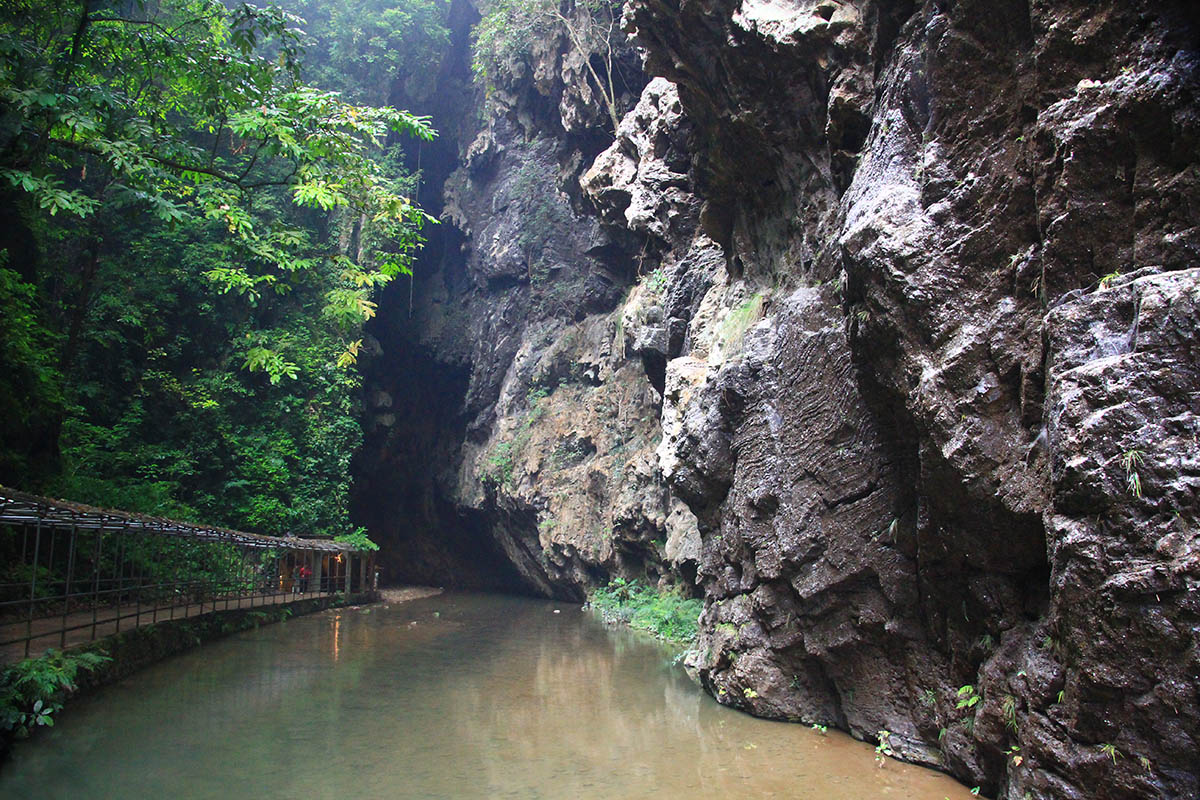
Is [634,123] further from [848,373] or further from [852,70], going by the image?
[848,373]

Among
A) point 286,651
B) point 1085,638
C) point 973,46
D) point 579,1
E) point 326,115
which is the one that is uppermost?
point 579,1

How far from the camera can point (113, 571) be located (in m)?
13.7

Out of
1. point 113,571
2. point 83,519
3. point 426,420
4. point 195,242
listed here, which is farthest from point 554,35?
point 83,519

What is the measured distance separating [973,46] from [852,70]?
2339 mm

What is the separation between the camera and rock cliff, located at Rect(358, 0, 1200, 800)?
4.56 meters

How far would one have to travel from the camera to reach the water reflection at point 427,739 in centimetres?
654

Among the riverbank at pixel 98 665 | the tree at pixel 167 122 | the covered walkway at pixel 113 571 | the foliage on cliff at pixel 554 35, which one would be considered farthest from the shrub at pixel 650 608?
the foliage on cliff at pixel 554 35

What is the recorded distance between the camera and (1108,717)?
465 cm

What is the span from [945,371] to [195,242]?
72.6ft

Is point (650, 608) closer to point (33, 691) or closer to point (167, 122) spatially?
point (33, 691)

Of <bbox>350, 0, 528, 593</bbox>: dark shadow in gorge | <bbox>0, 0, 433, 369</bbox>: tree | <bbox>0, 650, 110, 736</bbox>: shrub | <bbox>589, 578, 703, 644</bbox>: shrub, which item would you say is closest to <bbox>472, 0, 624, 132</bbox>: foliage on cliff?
<bbox>350, 0, 528, 593</bbox>: dark shadow in gorge

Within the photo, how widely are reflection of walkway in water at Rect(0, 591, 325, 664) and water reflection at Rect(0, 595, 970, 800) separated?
0.91m

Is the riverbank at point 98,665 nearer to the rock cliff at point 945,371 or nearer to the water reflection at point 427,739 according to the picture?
the water reflection at point 427,739

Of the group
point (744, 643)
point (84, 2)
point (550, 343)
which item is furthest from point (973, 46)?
point (550, 343)
